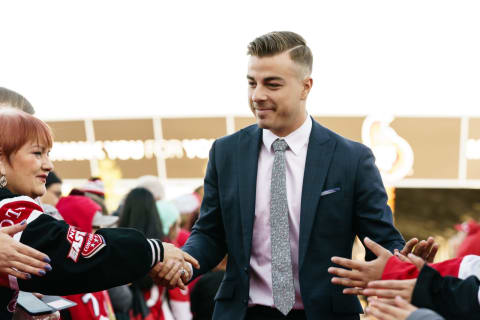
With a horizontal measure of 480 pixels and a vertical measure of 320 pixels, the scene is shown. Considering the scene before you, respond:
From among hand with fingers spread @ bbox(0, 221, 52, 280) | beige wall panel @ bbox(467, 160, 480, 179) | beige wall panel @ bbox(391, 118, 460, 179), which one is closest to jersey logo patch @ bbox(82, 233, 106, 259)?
hand with fingers spread @ bbox(0, 221, 52, 280)

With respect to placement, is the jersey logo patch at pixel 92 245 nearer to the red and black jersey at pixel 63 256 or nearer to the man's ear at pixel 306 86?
the red and black jersey at pixel 63 256

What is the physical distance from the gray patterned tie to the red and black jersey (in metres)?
0.57

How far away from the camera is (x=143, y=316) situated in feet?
14.0

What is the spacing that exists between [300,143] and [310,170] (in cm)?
16

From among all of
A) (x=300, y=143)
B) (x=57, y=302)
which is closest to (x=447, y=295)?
(x=300, y=143)

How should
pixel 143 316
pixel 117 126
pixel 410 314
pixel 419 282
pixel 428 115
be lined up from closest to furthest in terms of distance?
pixel 410 314 < pixel 419 282 < pixel 143 316 < pixel 428 115 < pixel 117 126

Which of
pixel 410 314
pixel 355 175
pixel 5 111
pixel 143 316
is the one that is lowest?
pixel 143 316

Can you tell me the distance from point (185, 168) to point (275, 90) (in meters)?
7.69

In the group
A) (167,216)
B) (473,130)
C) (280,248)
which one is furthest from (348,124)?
(280,248)

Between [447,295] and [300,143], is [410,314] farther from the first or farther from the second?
[300,143]

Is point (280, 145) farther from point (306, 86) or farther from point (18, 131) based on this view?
point (18, 131)

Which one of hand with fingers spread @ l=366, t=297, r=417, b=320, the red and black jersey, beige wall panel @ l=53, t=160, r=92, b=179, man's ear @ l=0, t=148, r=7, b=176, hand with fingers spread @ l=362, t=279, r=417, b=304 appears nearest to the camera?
hand with fingers spread @ l=366, t=297, r=417, b=320

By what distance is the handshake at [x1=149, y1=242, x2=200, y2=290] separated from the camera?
98.2 inches

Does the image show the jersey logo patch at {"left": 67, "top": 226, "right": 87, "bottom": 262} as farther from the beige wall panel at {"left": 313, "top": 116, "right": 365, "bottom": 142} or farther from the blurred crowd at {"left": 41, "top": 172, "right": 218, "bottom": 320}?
the beige wall panel at {"left": 313, "top": 116, "right": 365, "bottom": 142}
